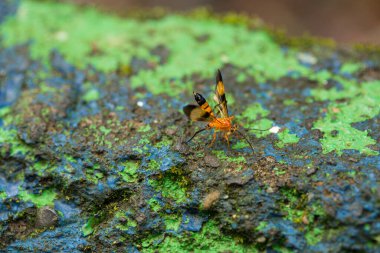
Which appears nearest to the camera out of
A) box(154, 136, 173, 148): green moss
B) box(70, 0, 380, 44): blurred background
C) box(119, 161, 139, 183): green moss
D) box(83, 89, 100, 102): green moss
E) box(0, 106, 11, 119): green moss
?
box(119, 161, 139, 183): green moss

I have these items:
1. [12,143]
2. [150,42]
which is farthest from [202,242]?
[150,42]

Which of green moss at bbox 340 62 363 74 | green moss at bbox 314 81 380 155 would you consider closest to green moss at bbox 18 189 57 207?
green moss at bbox 314 81 380 155

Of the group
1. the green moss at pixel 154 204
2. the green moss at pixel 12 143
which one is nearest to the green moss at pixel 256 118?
the green moss at pixel 154 204

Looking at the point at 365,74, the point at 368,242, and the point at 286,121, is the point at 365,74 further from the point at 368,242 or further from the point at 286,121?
the point at 368,242

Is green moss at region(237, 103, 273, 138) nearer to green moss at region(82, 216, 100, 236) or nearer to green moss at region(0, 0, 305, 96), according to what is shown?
green moss at region(0, 0, 305, 96)

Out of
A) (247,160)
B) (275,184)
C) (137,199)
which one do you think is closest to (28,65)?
(137,199)

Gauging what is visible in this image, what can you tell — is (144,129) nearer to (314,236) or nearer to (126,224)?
(126,224)
